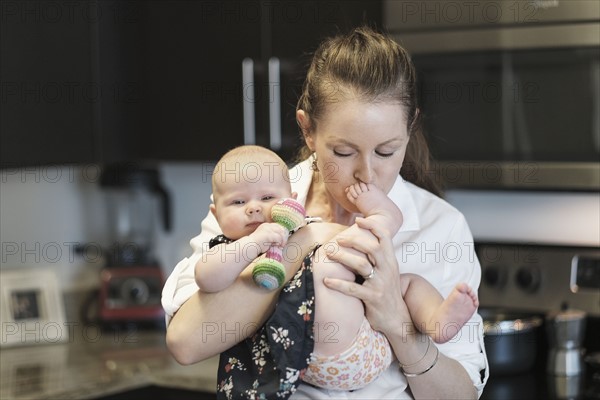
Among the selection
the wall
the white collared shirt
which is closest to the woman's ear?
the white collared shirt

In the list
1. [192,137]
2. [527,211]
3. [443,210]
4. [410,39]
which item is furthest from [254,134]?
[443,210]

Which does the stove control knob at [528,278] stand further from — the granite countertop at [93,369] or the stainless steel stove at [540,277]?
the granite countertop at [93,369]

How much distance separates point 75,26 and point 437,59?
1.04 meters

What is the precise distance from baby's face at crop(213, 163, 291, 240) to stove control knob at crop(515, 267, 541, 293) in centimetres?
131

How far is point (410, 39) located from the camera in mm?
2623

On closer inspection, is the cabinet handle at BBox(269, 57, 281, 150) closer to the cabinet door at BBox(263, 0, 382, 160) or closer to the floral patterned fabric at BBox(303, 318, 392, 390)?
the cabinet door at BBox(263, 0, 382, 160)

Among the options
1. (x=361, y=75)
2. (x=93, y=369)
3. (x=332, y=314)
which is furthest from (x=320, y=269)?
(x=93, y=369)

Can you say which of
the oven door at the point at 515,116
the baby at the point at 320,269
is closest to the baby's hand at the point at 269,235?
the baby at the point at 320,269

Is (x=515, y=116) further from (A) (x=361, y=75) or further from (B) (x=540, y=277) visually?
(A) (x=361, y=75)

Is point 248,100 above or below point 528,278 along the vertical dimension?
above

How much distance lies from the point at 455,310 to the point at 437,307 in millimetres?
71

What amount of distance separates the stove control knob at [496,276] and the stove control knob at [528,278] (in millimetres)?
38

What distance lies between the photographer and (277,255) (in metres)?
1.62

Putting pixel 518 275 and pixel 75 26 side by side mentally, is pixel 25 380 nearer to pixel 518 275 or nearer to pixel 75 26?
pixel 75 26
